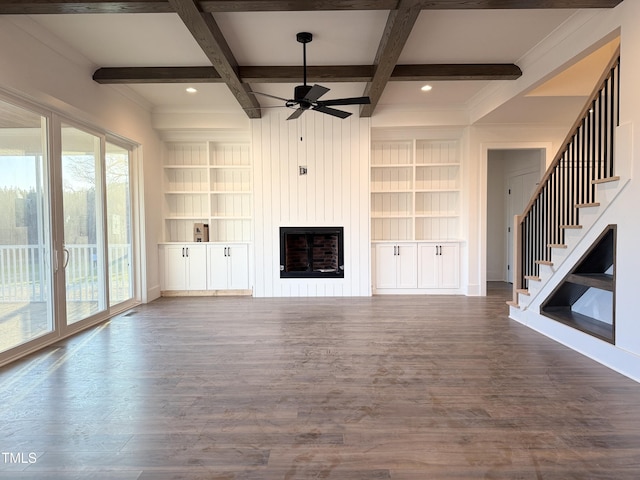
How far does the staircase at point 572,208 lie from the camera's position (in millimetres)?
3043

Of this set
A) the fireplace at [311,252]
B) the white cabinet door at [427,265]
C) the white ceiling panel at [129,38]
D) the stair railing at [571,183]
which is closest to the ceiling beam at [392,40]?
the stair railing at [571,183]

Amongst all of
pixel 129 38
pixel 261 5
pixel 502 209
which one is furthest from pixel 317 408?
pixel 502 209

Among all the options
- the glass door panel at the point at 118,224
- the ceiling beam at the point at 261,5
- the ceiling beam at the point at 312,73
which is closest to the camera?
the ceiling beam at the point at 261,5

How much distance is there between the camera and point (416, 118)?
5828mm

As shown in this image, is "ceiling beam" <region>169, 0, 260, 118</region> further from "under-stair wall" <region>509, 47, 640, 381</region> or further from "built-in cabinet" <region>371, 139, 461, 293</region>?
"under-stair wall" <region>509, 47, 640, 381</region>

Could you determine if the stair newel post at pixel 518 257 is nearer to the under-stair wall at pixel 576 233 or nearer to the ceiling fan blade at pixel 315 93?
the under-stair wall at pixel 576 233

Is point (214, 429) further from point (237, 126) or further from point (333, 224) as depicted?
point (237, 126)

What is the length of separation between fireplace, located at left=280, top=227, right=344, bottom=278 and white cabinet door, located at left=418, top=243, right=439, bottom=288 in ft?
4.51

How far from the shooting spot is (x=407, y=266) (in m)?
6.17

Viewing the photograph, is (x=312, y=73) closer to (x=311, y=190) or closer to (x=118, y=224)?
(x=311, y=190)

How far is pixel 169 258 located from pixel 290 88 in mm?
3494

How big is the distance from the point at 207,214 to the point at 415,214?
3.75 metres

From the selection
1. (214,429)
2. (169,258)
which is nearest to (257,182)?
(169,258)

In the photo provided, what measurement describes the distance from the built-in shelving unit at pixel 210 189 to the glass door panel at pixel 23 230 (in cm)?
282
